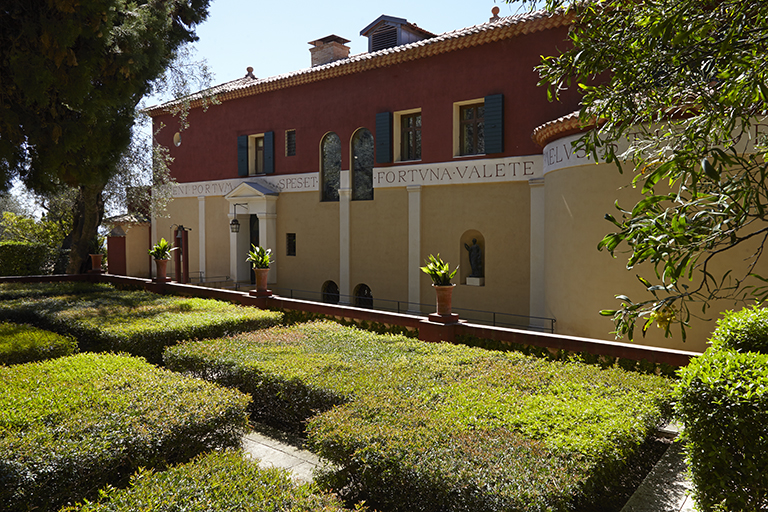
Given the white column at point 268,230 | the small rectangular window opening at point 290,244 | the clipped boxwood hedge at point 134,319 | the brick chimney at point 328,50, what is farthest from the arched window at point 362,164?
the clipped boxwood hedge at point 134,319

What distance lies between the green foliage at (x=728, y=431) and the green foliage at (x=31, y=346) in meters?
8.13

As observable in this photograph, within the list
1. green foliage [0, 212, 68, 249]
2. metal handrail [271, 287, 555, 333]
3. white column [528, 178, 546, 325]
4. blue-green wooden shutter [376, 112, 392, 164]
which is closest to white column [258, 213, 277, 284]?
metal handrail [271, 287, 555, 333]

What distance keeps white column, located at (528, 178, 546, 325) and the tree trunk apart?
14.2 metres

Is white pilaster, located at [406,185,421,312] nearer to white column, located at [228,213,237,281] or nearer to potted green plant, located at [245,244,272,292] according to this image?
potted green plant, located at [245,244,272,292]

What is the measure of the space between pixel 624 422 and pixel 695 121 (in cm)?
278

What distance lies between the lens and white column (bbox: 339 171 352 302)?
17.1 m

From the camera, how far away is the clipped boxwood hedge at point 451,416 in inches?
152

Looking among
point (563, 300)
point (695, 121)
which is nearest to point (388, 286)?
point (563, 300)

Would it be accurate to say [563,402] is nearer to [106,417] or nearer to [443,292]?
[443,292]

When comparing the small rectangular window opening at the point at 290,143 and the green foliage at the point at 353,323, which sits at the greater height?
the small rectangular window opening at the point at 290,143

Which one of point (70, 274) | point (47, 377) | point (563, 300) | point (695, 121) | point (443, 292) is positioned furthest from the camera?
point (70, 274)

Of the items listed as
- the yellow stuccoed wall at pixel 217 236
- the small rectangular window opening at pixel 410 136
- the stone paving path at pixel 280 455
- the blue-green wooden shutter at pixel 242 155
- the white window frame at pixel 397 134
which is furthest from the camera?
the yellow stuccoed wall at pixel 217 236

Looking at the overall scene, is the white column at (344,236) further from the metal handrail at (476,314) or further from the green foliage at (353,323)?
the green foliage at (353,323)

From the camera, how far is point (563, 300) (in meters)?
10.7
